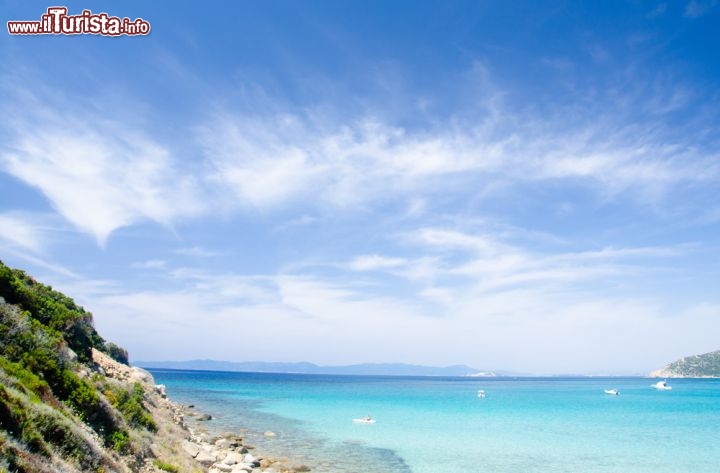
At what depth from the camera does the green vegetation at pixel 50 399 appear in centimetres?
915

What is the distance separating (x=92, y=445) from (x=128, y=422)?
688cm

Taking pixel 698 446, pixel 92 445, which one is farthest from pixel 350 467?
pixel 698 446

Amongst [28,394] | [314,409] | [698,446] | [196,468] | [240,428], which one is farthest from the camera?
[314,409]

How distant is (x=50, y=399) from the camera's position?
12.3 metres

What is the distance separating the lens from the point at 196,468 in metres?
19.2

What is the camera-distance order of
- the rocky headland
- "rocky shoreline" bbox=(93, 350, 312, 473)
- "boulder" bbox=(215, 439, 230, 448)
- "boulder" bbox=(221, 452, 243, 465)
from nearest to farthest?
the rocky headland < "rocky shoreline" bbox=(93, 350, 312, 473) < "boulder" bbox=(221, 452, 243, 465) < "boulder" bbox=(215, 439, 230, 448)

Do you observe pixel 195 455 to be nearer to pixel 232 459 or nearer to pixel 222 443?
pixel 232 459

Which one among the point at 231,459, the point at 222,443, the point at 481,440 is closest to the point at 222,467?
the point at 231,459

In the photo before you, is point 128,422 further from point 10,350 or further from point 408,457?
point 408,457

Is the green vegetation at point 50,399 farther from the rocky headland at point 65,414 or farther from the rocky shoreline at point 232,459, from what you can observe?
the rocky shoreline at point 232,459

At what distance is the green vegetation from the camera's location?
9.15 m

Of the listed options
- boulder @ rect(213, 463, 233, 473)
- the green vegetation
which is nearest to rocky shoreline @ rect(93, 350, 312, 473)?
boulder @ rect(213, 463, 233, 473)

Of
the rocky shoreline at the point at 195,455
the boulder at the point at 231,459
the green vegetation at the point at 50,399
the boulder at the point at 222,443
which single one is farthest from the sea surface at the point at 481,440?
the green vegetation at the point at 50,399

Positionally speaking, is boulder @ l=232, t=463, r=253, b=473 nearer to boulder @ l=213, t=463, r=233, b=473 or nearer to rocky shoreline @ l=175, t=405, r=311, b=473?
rocky shoreline @ l=175, t=405, r=311, b=473
